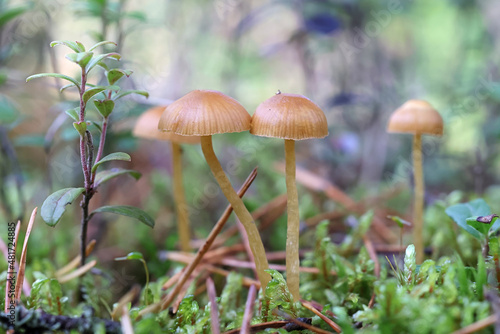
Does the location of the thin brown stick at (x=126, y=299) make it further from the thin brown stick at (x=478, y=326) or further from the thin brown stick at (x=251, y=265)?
the thin brown stick at (x=478, y=326)

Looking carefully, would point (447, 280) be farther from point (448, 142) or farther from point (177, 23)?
point (177, 23)

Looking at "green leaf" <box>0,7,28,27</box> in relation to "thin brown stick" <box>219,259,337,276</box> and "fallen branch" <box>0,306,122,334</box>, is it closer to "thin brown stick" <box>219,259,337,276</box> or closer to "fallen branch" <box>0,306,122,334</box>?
"fallen branch" <box>0,306,122,334</box>

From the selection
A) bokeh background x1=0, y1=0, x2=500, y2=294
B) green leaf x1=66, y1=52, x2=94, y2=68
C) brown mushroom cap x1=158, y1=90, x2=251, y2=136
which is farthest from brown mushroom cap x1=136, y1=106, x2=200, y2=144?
green leaf x1=66, y1=52, x2=94, y2=68

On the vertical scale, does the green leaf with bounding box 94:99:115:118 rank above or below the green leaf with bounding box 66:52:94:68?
below

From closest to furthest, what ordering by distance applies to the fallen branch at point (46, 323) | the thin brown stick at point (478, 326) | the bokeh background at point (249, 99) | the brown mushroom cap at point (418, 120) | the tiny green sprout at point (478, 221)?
the thin brown stick at point (478, 326) < the fallen branch at point (46, 323) < the tiny green sprout at point (478, 221) < the brown mushroom cap at point (418, 120) < the bokeh background at point (249, 99)

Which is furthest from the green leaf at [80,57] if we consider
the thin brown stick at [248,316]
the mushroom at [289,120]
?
the thin brown stick at [248,316]

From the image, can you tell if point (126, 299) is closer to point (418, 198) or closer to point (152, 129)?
point (152, 129)

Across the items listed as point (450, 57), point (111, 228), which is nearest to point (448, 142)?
point (450, 57)
